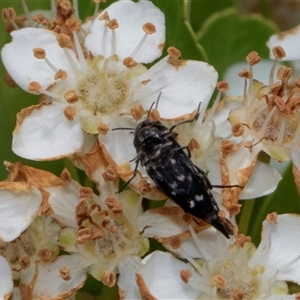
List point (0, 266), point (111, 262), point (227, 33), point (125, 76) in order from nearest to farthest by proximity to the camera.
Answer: point (0, 266) → point (111, 262) → point (125, 76) → point (227, 33)

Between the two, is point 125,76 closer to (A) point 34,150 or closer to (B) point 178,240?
(A) point 34,150

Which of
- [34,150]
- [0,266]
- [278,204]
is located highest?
[34,150]

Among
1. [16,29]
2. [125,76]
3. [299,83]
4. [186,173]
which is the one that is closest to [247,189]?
[186,173]

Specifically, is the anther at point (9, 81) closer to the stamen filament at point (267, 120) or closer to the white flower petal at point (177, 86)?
the white flower petal at point (177, 86)

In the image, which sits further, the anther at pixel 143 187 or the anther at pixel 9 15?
the anther at pixel 9 15

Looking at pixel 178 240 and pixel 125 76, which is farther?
pixel 125 76

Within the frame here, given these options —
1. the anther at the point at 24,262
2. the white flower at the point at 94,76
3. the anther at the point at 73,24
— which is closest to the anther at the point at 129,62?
the white flower at the point at 94,76

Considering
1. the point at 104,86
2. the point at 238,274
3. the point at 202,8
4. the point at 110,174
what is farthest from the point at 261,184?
the point at 202,8
